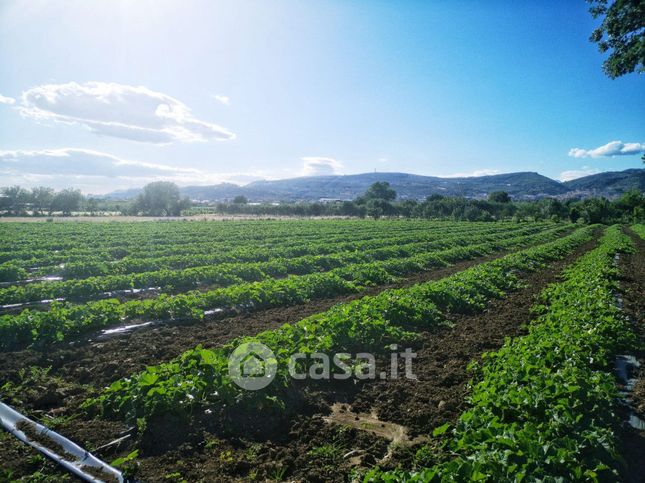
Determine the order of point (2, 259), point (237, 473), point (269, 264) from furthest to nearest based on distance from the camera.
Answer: point (2, 259) < point (269, 264) < point (237, 473)

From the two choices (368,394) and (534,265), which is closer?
(368,394)

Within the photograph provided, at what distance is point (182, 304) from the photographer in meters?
10.4

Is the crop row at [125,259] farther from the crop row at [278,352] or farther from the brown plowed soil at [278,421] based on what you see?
the crop row at [278,352]

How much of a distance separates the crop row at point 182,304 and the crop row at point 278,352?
3.07m

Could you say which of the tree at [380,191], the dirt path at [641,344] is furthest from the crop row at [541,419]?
the tree at [380,191]

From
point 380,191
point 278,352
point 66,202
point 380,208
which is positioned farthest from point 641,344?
point 380,191

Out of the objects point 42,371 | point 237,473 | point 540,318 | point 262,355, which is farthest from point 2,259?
point 540,318

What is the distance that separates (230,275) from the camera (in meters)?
15.0

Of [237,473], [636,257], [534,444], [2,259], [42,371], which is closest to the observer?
[534,444]

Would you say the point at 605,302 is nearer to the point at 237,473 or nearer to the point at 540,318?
the point at 540,318

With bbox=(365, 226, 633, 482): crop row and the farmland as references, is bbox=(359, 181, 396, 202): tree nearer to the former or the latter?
the farmland

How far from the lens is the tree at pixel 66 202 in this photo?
9075cm

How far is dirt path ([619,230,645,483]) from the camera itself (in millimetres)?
4373

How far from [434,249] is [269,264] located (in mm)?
14832
